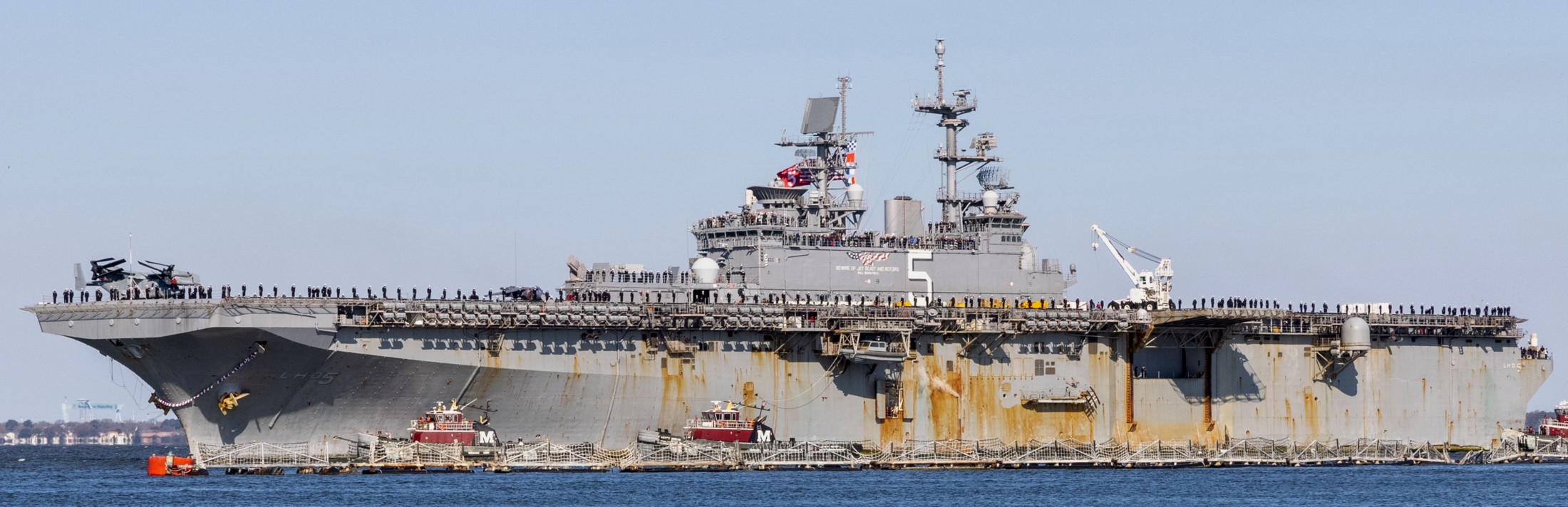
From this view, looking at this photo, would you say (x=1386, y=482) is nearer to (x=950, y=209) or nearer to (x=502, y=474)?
(x=950, y=209)

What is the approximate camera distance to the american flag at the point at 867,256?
198 feet

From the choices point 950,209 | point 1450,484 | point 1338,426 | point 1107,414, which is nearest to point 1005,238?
point 950,209

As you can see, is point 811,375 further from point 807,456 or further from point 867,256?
point 867,256

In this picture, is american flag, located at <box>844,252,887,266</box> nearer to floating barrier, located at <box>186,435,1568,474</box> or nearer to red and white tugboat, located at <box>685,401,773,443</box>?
floating barrier, located at <box>186,435,1568,474</box>

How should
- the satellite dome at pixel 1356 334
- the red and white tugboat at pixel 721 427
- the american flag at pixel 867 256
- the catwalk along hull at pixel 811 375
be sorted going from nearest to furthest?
1. the catwalk along hull at pixel 811 375
2. the red and white tugboat at pixel 721 427
3. the satellite dome at pixel 1356 334
4. the american flag at pixel 867 256

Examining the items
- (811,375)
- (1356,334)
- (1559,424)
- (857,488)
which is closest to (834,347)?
(811,375)

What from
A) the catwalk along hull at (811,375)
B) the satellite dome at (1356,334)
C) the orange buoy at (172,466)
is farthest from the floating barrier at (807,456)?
the satellite dome at (1356,334)

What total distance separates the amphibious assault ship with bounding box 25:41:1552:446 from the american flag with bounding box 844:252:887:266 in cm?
11

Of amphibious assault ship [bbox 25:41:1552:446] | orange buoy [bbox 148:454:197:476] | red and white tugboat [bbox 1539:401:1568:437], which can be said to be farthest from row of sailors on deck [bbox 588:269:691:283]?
red and white tugboat [bbox 1539:401:1568:437]

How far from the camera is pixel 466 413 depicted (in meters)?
53.8

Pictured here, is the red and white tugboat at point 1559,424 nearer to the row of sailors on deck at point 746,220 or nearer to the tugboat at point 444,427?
the row of sailors on deck at point 746,220

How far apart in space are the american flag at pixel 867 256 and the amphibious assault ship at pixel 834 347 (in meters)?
0.11

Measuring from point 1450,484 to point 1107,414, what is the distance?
1018cm

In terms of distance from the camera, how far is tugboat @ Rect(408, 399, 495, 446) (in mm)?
52625
